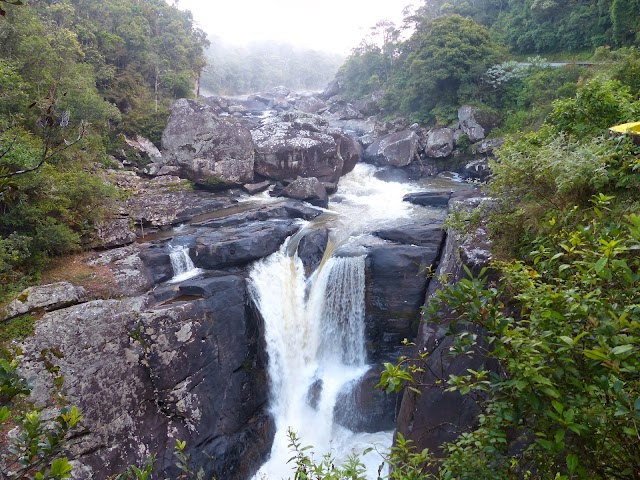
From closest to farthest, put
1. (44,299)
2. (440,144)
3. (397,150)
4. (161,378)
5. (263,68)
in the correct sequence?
(44,299)
(161,378)
(440,144)
(397,150)
(263,68)

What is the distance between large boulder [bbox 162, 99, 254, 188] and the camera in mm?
17750

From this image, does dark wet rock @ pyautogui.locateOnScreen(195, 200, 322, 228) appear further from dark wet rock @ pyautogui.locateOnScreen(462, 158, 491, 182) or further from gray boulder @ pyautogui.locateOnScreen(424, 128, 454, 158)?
gray boulder @ pyautogui.locateOnScreen(424, 128, 454, 158)

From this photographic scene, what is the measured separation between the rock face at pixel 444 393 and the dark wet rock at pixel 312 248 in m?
4.29

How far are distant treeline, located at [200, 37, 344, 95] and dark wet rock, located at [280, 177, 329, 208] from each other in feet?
149

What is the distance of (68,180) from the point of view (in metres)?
10.7

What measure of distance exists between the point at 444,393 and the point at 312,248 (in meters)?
6.39

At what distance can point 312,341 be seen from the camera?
442 inches

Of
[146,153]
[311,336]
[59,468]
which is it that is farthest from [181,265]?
[59,468]

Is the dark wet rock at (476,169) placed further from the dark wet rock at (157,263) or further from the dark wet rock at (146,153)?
the dark wet rock at (146,153)

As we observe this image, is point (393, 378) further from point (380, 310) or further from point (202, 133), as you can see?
point (202, 133)

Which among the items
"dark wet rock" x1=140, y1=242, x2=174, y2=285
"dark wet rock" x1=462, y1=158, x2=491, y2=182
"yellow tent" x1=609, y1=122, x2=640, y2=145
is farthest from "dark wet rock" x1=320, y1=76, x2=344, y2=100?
"yellow tent" x1=609, y1=122, x2=640, y2=145

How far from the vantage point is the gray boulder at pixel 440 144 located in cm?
2233

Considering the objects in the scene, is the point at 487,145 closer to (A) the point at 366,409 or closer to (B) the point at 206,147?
(B) the point at 206,147

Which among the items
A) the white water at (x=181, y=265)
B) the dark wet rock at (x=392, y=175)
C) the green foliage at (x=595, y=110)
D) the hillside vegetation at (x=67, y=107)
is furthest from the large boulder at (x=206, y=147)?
the green foliage at (x=595, y=110)
